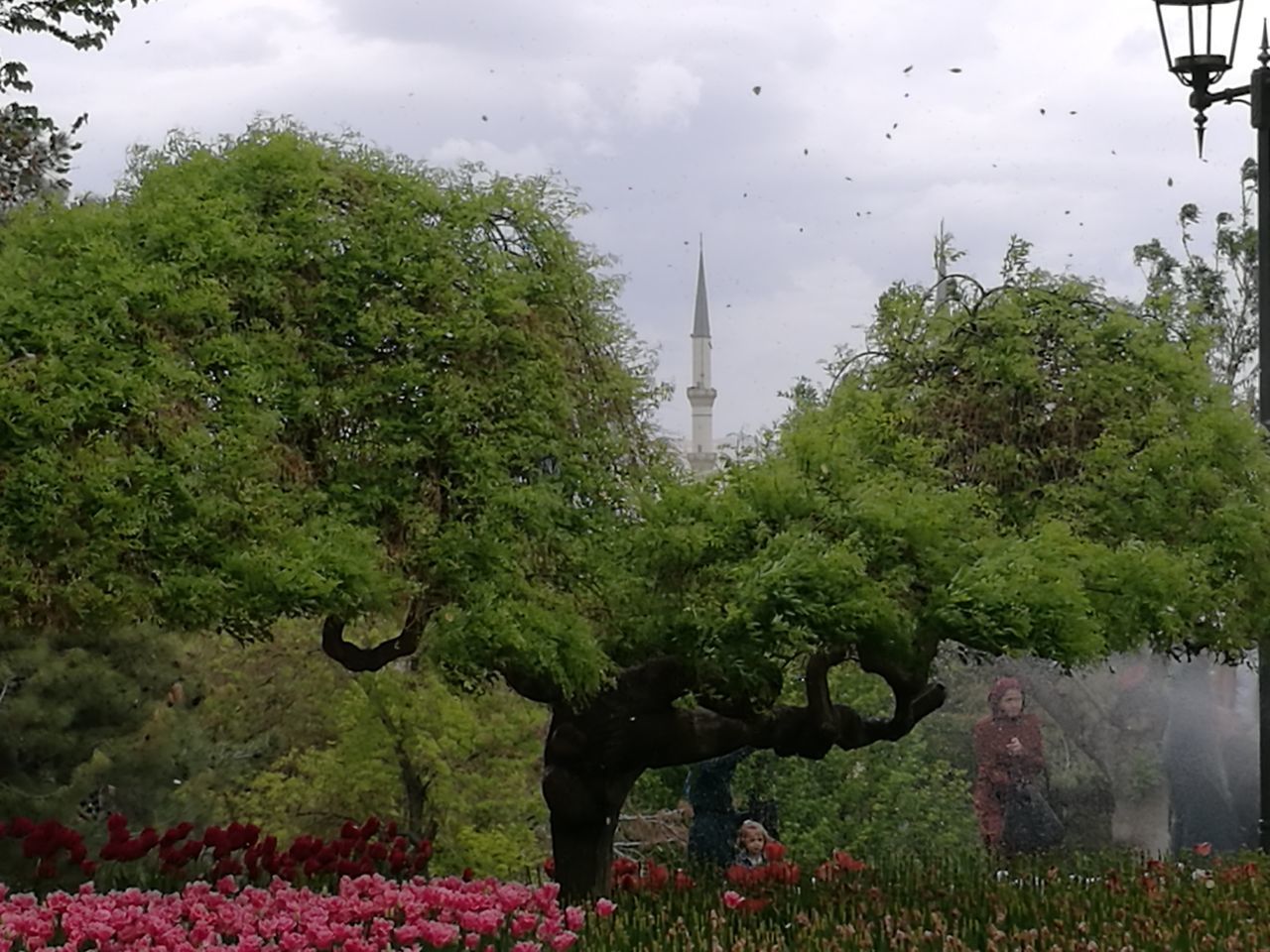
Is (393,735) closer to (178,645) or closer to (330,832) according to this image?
(330,832)

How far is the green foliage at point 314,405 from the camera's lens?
7.38m

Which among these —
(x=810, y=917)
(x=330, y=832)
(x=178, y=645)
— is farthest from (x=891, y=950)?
(x=330, y=832)

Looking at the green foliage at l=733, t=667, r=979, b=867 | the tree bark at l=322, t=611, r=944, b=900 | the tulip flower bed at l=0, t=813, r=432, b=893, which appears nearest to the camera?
the tree bark at l=322, t=611, r=944, b=900

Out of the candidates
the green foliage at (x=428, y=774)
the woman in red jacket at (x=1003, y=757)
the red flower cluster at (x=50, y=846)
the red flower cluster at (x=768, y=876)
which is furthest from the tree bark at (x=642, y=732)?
the green foliage at (x=428, y=774)

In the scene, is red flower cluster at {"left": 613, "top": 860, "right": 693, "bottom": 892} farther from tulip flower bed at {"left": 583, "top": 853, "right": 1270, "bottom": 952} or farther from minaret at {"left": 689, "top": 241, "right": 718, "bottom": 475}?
minaret at {"left": 689, "top": 241, "right": 718, "bottom": 475}

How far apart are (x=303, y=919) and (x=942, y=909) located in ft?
10.4

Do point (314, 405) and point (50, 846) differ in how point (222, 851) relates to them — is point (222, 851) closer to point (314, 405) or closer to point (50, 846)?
point (50, 846)

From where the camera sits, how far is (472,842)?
19297 mm

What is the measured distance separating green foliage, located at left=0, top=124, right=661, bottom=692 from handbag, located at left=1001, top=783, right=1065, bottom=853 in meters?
8.85

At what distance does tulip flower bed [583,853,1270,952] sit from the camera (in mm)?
7773

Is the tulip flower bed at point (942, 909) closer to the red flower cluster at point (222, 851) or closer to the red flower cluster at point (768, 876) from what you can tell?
the red flower cluster at point (768, 876)

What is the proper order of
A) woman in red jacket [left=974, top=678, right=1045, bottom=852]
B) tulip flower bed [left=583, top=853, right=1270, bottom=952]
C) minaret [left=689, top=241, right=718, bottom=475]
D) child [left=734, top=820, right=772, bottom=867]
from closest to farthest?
tulip flower bed [left=583, top=853, right=1270, bottom=952], child [left=734, top=820, right=772, bottom=867], woman in red jacket [left=974, top=678, right=1045, bottom=852], minaret [left=689, top=241, right=718, bottom=475]

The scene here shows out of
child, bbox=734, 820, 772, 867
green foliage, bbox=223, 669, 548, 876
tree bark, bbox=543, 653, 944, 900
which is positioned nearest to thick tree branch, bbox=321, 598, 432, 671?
tree bark, bbox=543, 653, 944, 900

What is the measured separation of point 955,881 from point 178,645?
8.92 m
